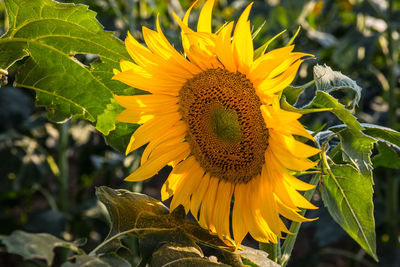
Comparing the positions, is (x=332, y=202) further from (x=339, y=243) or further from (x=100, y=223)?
(x=339, y=243)

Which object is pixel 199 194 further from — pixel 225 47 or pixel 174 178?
pixel 225 47

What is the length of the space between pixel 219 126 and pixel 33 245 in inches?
10.4

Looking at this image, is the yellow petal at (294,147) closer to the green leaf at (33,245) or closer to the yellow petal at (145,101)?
the yellow petal at (145,101)

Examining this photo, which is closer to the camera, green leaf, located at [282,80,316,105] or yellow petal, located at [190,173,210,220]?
green leaf, located at [282,80,316,105]

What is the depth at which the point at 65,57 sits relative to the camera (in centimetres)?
70

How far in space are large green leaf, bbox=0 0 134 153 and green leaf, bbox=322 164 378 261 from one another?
27 cm

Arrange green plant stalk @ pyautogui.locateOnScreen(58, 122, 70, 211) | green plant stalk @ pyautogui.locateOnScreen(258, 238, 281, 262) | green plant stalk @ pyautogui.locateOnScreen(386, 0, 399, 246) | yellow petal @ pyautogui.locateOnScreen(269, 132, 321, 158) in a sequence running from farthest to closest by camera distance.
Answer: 1. green plant stalk @ pyautogui.locateOnScreen(58, 122, 70, 211)
2. green plant stalk @ pyautogui.locateOnScreen(386, 0, 399, 246)
3. green plant stalk @ pyautogui.locateOnScreen(258, 238, 281, 262)
4. yellow petal @ pyautogui.locateOnScreen(269, 132, 321, 158)

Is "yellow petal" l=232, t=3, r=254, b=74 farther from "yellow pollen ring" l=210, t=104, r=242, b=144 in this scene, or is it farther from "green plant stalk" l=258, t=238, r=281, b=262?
"green plant stalk" l=258, t=238, r=281, b=262

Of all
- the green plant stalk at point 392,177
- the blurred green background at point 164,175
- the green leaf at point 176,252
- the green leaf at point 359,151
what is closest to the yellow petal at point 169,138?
the green leaf at point 176,252

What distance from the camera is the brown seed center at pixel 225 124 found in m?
0.66

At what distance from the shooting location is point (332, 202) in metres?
0.64

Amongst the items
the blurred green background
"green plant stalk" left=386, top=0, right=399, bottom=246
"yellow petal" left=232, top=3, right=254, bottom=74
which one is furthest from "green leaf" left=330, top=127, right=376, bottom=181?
"green plant stalk" left=386, top=0, right=399, bottom=246

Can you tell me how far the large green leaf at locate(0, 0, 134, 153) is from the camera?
2.16 feet

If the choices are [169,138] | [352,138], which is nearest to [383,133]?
[352,138]
